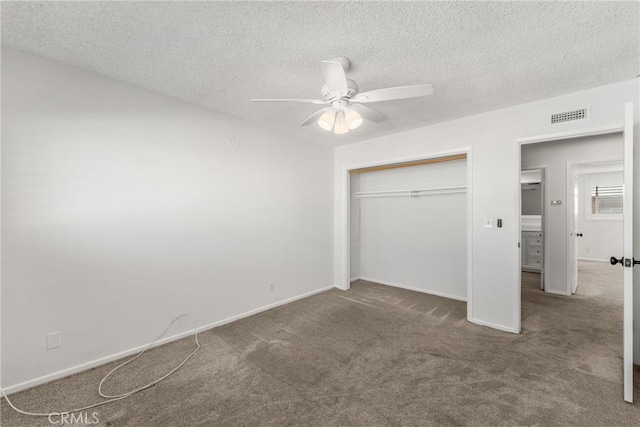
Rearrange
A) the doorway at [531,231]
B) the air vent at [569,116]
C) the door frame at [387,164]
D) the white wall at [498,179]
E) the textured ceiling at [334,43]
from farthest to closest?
the doorway at [531,231] < the door frame at [387,164] < the white wall at [498,179] < the air vent at [569,116] < the textured ceiling at [334,43]

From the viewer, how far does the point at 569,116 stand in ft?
8.54

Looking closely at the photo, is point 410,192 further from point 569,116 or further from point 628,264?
point 628,264

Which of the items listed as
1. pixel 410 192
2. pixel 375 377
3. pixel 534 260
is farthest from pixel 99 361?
pixel 534 260

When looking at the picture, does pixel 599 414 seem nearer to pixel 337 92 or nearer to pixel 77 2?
pixel 337 92

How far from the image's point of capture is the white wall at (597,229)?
266 inches

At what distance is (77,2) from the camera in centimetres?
149

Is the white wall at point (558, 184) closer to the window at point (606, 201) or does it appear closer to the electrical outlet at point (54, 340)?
the window at point (606, 201)

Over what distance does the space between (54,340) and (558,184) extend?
6767 millimetres

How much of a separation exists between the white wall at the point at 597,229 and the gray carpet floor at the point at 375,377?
201 inches

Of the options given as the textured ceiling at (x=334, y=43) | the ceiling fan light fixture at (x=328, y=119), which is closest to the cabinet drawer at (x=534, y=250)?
the textured ceiling at (x=334, y=43)

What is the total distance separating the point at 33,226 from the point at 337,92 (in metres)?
2.56

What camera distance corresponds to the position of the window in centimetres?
682

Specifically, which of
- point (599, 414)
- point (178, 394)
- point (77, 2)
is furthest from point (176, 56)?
point (599, 414)

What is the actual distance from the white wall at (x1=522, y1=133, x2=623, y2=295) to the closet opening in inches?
68.7
